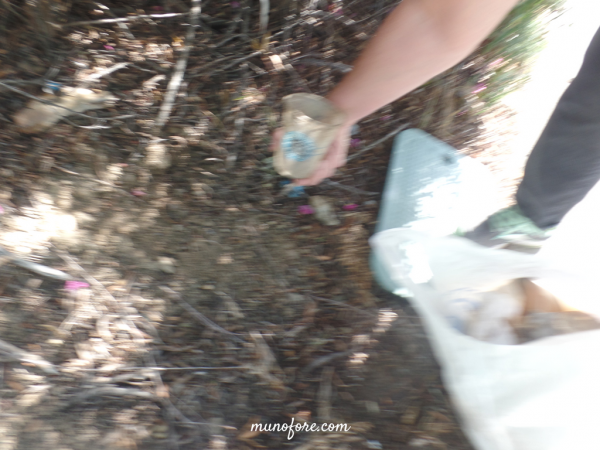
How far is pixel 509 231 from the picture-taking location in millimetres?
1344

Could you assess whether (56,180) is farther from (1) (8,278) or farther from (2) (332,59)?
(2) (332,59)

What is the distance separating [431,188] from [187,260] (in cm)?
81

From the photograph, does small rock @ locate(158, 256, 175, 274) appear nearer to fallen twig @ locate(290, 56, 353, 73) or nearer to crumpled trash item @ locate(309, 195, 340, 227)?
crumpled trash item @ locate(309, 195, 340, 227)

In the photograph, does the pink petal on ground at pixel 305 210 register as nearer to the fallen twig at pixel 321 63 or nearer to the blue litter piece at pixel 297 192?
the blue litter piece at pixel 297 192

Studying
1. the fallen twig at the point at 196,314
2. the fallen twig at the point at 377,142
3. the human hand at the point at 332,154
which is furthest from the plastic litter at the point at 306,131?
the fallen twig at the point at 196,314

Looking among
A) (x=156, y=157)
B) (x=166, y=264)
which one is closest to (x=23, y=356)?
(x=166, y=264)

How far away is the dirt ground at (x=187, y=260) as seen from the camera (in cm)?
98

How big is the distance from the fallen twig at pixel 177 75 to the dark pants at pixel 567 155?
1062 mm

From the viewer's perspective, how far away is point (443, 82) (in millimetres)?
1352

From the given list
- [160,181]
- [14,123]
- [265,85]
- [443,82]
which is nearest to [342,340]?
[160,181]

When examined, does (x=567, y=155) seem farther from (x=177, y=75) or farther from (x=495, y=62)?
(x=177, y=75)

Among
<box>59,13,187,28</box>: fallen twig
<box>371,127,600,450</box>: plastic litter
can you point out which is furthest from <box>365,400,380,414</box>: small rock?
<box>59,13,187,28</box>: fallen twig

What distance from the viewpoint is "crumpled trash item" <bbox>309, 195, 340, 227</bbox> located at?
4.07ft

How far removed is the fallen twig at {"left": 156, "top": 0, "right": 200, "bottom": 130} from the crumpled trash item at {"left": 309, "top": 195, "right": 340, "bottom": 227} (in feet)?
1.66
